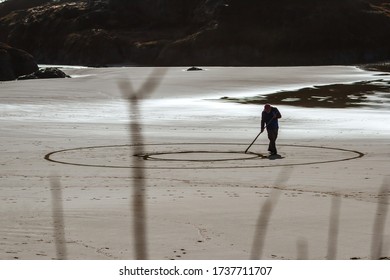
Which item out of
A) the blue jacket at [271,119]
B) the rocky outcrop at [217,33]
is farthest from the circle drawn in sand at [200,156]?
the rocky outcrop at [217,33]

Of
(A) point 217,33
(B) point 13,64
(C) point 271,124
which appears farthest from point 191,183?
(A) point 217,33

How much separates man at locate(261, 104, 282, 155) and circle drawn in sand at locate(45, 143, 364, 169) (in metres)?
0.30

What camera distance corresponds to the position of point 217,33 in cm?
13100

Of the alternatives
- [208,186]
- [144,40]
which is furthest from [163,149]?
[144,40]

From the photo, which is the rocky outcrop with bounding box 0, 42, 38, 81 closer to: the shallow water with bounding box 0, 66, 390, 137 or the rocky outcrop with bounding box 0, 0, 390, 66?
the shallow water with bounding box 0, 66, 390, 137

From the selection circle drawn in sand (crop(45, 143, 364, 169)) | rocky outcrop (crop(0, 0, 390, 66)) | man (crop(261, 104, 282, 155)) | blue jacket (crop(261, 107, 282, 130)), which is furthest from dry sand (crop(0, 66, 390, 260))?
rocky outcrop (crop(0, 0, 390, 66))

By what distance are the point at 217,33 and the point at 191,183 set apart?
115444 millimetres

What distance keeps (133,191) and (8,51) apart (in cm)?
5832

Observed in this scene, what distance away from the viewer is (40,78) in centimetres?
6106

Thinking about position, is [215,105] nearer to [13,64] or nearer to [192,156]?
[192,156]

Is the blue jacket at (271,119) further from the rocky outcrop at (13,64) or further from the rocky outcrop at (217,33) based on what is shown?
the rocky outcrop at (217,33)

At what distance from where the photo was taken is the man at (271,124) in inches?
863

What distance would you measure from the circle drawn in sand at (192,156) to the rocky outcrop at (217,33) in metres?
96.1

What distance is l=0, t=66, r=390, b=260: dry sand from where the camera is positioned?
1033 cm
